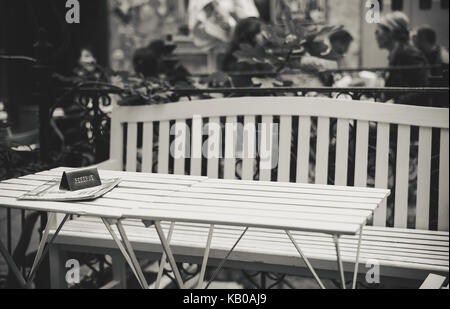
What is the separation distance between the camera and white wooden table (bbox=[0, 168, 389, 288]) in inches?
74.0

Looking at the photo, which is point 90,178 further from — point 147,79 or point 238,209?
point 147,79

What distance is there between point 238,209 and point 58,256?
1.37 meters

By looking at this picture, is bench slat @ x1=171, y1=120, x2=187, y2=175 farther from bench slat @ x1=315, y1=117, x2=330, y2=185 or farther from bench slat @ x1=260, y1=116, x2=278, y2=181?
bench slat @ x1=315, y1=117, x2=330, y2=185

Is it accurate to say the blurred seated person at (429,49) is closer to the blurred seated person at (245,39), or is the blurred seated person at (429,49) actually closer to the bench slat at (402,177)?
the blurred seated person at (245,39)

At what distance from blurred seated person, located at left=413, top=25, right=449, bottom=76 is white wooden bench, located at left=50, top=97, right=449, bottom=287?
160 centimetres

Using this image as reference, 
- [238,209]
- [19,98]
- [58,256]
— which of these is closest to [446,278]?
[238,209]

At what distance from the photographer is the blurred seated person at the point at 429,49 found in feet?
15.1

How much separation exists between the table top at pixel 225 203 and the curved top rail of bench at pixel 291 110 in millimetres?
736

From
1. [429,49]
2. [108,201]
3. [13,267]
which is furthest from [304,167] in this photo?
[429,49]

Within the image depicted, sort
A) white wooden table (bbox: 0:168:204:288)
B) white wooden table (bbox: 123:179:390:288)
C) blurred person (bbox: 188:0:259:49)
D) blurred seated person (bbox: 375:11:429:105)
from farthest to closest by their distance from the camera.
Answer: blurred person (bbox: 188:0:259:49), blurred seated person (bbox: 375:11:429:105), white wooden table (bbox: 0:168:204:288), white wooden table (bbox: 123:179:390:288)

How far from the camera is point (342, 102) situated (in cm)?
305

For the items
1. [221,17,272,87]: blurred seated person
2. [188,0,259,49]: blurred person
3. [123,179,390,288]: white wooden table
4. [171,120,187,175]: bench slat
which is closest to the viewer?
[123,179,390,288]: white wooden table

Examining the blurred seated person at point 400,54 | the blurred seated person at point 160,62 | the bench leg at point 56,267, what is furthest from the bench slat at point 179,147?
the blurred seated person at point 160,62

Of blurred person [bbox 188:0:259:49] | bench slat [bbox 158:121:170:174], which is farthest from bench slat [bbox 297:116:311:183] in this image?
blurred person [bbox 188:0:259:49]
